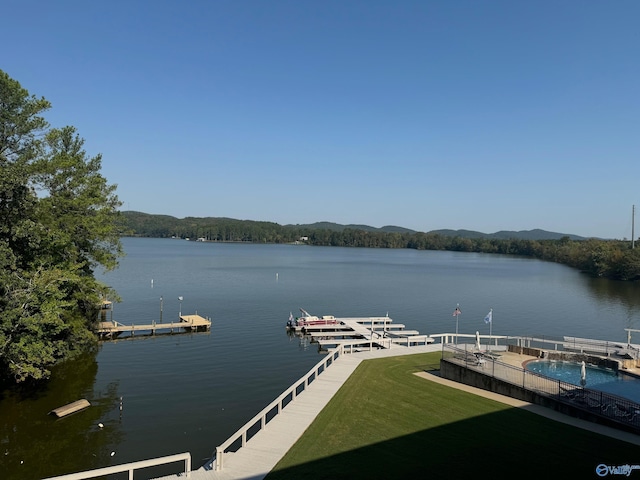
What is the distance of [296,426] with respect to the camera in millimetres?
16625

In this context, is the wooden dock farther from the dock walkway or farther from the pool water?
the pool water

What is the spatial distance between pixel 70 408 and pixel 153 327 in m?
20.2

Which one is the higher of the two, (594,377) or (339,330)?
(594,377)

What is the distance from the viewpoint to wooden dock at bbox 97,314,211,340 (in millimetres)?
40394

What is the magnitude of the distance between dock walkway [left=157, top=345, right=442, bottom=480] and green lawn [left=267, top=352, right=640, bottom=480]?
1.31ft

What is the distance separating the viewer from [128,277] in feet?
266

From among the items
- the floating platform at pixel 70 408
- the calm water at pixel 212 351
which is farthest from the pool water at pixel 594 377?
the floating platform at pixel 70 408

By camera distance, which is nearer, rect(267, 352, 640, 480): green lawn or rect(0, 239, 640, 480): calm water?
rect(267, 352, 640, 480): green lawn

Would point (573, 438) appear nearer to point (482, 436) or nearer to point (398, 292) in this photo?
point (482, 436)

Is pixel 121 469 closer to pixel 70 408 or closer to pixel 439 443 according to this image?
pixel 439 443

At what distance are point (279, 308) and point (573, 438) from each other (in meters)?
42.7

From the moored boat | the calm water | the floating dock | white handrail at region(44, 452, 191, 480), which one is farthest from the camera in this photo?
the moored boat

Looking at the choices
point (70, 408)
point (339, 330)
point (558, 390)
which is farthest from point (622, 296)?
point (70, 408)

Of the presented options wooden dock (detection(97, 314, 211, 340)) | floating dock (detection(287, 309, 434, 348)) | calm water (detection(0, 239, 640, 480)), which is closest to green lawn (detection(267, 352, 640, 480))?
calm water (detection(0, 239, 640, 480))
